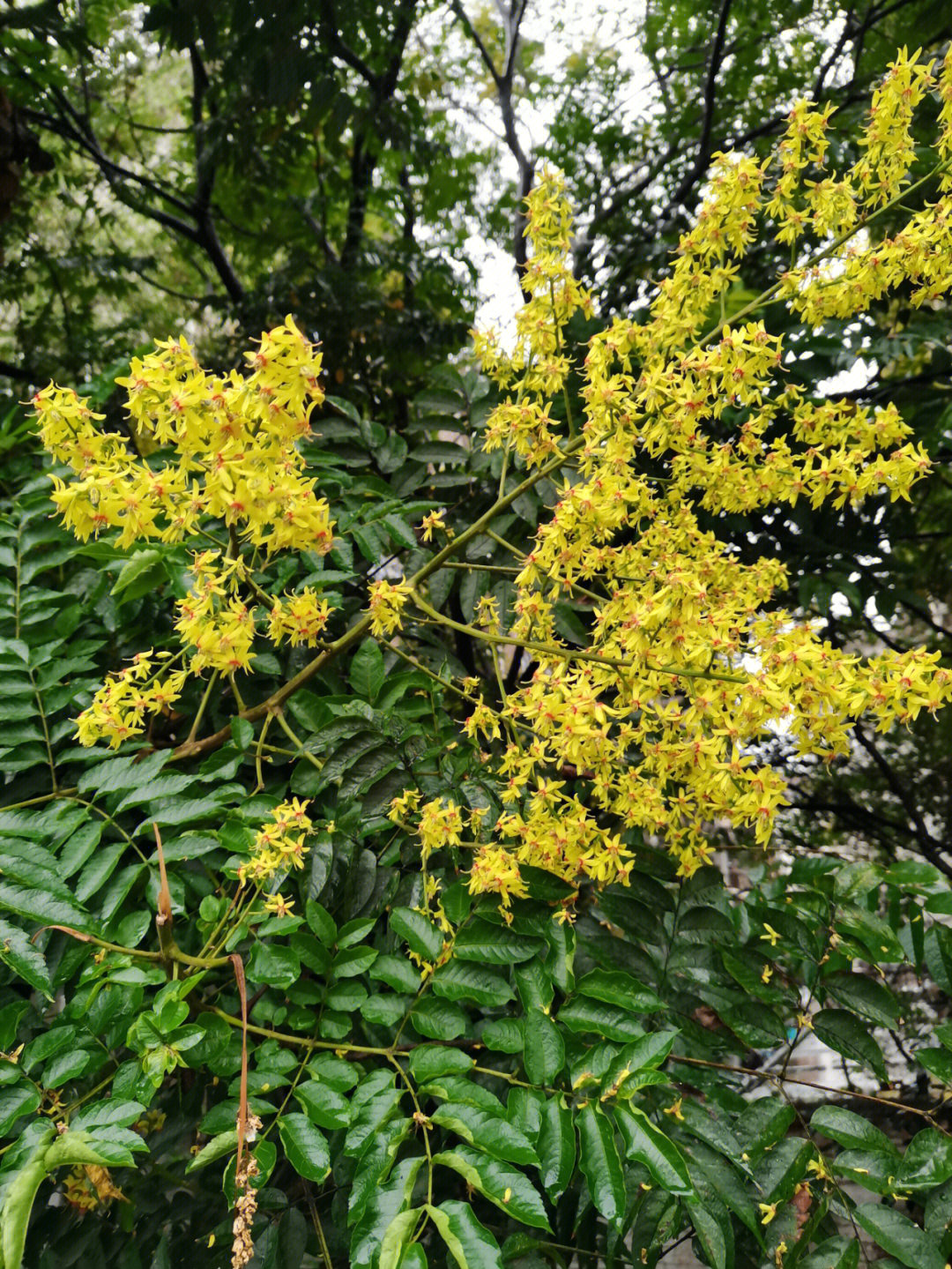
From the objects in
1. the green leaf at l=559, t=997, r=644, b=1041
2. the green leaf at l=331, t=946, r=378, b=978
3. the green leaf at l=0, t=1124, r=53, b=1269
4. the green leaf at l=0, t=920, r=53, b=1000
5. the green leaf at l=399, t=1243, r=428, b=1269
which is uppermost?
the green leaf at l=0, t=920, r=53, b=1000

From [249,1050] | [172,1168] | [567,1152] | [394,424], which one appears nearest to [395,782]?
[249,1050]

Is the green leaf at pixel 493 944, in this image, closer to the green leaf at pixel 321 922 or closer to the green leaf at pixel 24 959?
the green leaf at pixel 321 922

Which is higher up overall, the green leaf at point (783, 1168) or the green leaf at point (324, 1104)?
the green leaf at point (324, 1104)

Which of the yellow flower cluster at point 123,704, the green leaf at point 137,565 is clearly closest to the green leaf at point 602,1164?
the yellow flower cluster at point 123,704

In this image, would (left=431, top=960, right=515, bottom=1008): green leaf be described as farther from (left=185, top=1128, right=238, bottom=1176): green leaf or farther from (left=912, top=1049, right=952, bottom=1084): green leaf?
(left=912, top=1049, right=952, bottom=1084): green leaf

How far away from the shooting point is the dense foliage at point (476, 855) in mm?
987

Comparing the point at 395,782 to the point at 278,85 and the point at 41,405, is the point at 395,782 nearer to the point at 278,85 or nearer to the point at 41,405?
the point at 41,405

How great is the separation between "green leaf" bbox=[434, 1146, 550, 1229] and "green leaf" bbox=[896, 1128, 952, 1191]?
1.62ft

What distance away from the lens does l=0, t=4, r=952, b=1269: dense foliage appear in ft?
3.24

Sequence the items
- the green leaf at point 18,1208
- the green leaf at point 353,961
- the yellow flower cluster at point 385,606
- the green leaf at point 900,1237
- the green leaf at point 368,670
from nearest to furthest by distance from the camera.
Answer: the green leaf at point 18,1208 → the green leaf at point 900,1237 → the green leaf at point 353,961 → the yellow flower cluster at point 385,606 → the green leaf at point 368,670

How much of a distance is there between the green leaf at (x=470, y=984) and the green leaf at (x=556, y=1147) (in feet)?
0.44

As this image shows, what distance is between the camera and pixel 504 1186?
872mm

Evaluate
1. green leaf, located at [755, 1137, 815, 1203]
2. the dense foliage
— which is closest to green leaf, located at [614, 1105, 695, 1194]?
the dense foliage

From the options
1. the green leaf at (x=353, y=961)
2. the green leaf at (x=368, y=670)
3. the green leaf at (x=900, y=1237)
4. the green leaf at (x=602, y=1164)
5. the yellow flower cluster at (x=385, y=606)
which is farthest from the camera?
the green leaf at (x=368, y=670)
